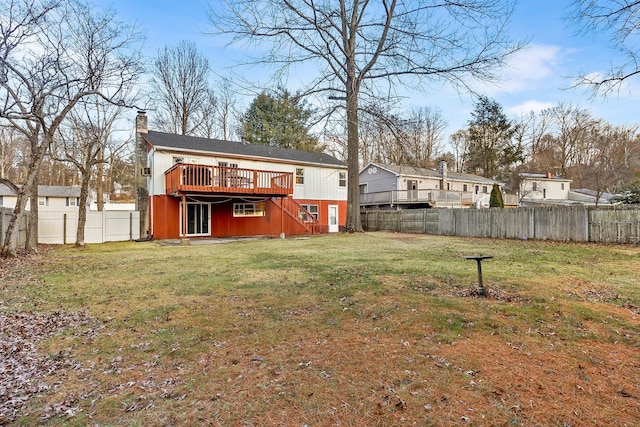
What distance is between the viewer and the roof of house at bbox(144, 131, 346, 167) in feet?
57.4

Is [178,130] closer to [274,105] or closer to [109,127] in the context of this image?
[109,127]

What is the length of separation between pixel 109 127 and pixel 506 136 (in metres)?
36.4

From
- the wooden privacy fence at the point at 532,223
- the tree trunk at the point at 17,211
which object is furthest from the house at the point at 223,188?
the wooden privacy fence at the point at 532,223

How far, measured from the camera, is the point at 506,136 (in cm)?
3578

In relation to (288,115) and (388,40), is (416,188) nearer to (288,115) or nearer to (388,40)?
(388,40)

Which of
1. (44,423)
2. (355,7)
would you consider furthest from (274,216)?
(44,423)

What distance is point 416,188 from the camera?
30.0 metres

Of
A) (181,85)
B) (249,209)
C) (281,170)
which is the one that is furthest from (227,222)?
(181,85)

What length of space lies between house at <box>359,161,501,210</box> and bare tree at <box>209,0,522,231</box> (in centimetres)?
1524

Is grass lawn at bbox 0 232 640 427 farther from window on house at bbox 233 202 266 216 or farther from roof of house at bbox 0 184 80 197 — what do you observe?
roof of house at bbox 0 184 80 197

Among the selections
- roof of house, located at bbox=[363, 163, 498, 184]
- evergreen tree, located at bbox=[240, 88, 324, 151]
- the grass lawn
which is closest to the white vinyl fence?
the grass lawn

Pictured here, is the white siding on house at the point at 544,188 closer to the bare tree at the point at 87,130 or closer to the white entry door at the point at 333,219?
the white entry door at the point at 333,219

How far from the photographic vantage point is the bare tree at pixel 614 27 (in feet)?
16.6

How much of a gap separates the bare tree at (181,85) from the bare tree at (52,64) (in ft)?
44.3
